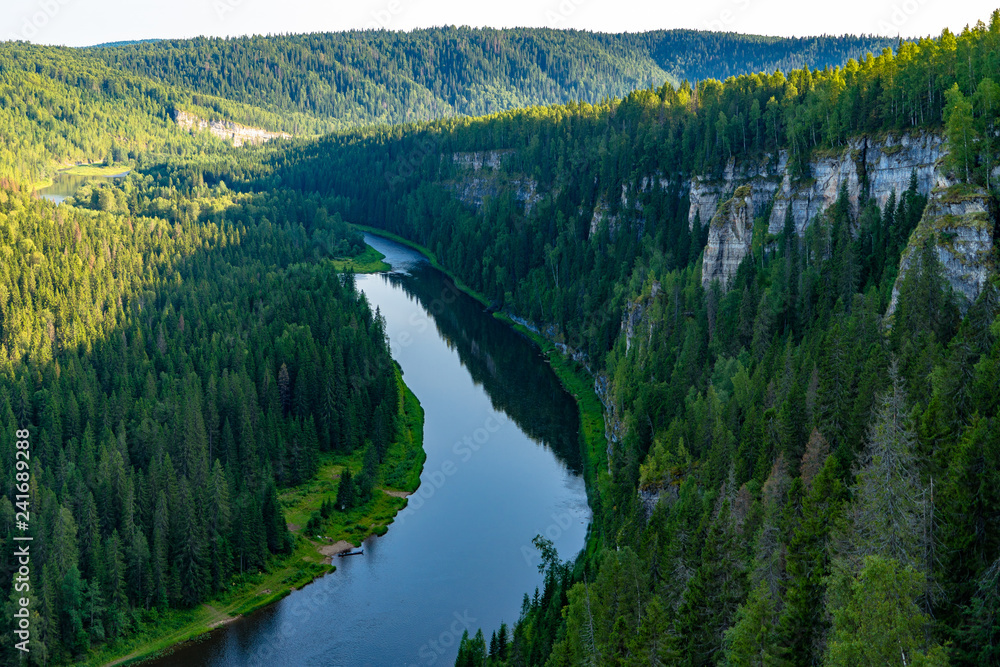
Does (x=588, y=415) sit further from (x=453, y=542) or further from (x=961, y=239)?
(x=961, y=239)

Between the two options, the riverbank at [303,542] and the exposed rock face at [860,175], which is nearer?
the riverbank at [303,542]

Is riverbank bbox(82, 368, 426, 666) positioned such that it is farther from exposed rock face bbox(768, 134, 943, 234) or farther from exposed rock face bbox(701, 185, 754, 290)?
exposed rock face bbox(768, 134, 943, 234)

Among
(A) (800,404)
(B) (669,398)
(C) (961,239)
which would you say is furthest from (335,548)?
(C) (961,239)

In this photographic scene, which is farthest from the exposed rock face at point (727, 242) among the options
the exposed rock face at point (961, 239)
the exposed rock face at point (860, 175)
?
the exposed rock face at point (961, 239)

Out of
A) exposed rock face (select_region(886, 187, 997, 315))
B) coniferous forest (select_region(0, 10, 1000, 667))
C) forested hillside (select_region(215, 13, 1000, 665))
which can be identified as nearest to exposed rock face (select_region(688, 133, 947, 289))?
coniferous forest (select_region(0, 10, 1000, 667))

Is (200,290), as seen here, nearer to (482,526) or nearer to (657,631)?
(482,526)

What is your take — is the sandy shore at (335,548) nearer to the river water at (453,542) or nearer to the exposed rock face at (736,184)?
the river water at (453,542)
